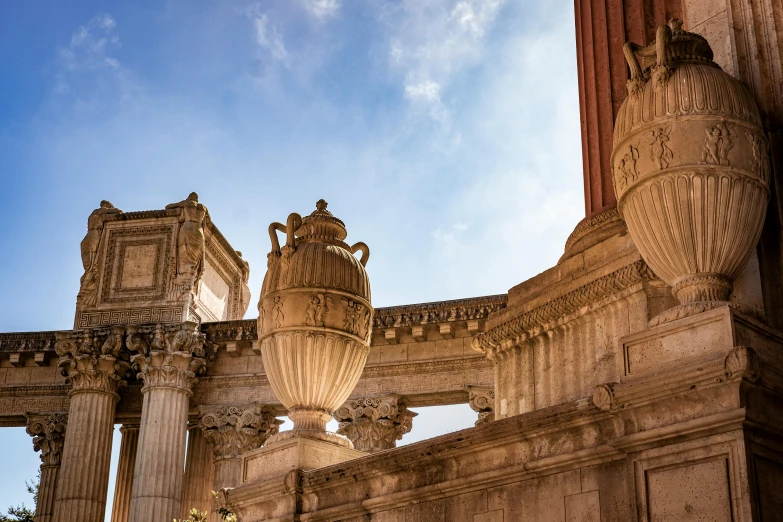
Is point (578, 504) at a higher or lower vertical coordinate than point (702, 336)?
lower

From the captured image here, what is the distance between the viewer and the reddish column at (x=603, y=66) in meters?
14.4

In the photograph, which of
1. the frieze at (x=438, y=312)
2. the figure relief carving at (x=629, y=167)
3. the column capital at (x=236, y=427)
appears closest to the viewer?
the figure relief carving at (x=629, y=167)

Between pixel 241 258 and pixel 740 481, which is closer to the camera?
pixel 740 481

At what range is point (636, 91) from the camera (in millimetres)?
10328

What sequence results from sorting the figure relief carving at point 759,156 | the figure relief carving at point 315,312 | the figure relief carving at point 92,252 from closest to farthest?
the figure relief carving at point 759,156, the figure relief carving at point 315,312, the figure relief carving at point 92,252

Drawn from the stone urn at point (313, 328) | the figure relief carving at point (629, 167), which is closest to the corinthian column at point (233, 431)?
the stone urn at point (313, 328)

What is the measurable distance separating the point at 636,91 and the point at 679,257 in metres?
1.80

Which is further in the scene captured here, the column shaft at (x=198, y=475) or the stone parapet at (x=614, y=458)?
the column shaft at (x=198, y=475)

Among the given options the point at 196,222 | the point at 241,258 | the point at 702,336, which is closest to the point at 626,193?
the point at 702,336

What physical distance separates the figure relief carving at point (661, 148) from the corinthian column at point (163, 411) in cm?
2196

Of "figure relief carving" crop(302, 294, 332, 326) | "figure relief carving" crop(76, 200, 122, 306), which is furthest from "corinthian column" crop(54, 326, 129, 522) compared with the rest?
"figure relief carving" crop(302, 294, 332, 326)

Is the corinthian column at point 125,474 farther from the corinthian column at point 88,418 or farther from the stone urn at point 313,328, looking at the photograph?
the stone urn at point 313,328

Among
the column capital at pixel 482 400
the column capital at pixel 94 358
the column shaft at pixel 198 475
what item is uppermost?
the column capital at pixel 94 358

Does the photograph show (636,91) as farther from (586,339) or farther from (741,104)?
(586,339)
